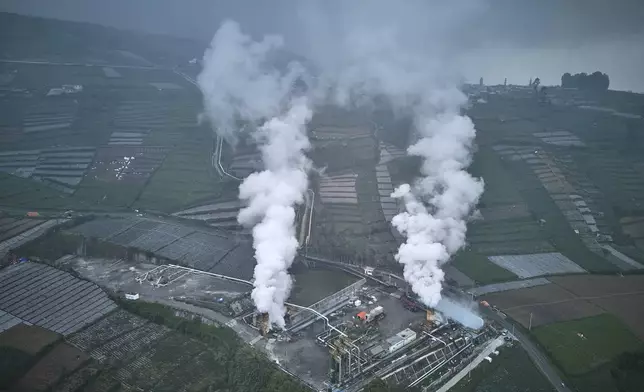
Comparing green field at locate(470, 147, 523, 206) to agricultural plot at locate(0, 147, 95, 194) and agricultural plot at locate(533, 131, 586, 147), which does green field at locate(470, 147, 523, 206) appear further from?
agricultural plot at locate(0, 147, 95, 194)

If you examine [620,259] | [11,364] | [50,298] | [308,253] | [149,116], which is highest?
[149,116]

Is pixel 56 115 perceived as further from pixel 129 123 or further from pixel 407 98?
pixel 407 98

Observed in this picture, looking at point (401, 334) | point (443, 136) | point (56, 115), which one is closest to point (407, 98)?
point (443, 136)

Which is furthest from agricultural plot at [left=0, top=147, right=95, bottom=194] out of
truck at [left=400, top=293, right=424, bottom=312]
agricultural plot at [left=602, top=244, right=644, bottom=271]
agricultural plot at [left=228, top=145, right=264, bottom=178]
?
agricultural plot at [left=602, top=244, right=644, bottom=271]

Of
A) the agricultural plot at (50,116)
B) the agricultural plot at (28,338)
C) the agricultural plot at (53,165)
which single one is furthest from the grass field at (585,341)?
the agricultural plot at (50,116)

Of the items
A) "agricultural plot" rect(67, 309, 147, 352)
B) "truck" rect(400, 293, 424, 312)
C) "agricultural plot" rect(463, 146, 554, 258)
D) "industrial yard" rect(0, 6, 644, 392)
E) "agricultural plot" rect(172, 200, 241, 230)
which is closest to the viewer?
"industrial yard" rect(0, 6, 644, 392)

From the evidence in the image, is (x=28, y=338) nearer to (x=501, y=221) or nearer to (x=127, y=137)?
(x=127, y=137)

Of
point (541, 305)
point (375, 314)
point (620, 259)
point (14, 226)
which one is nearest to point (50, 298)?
point (14, 226)
